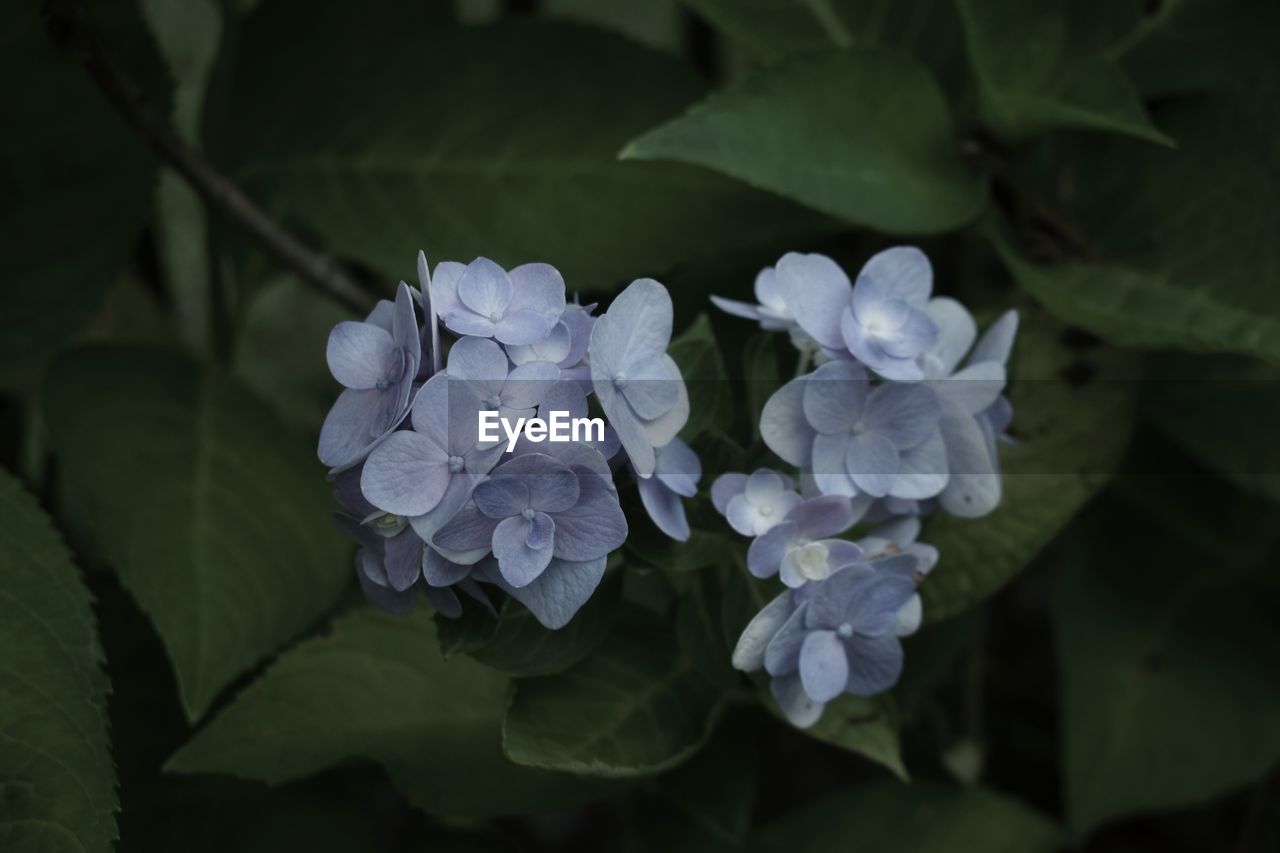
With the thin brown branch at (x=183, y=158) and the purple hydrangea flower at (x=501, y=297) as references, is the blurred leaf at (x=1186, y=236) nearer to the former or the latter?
the purple hydrangea flower at (x=501, y=297)

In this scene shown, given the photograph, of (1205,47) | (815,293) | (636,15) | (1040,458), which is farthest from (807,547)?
(636,15)

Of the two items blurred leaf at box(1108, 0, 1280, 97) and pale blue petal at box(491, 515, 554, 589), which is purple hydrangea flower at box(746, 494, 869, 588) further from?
blurred leaf at box(1108, 0, 1280, 97)

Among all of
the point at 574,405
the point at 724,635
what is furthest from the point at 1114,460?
the point at 574,405

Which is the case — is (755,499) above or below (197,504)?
above

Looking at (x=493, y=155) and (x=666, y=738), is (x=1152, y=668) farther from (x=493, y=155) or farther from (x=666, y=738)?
(x=493, y=155)

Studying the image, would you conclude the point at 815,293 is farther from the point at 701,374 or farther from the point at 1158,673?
the point at 1158,673

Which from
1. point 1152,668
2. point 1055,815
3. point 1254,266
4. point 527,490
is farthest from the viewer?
point 1055,815

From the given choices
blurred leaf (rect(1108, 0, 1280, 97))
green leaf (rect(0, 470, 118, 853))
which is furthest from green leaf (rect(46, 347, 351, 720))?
blurred leaf (rect(1108, 0, 1280, 97))
